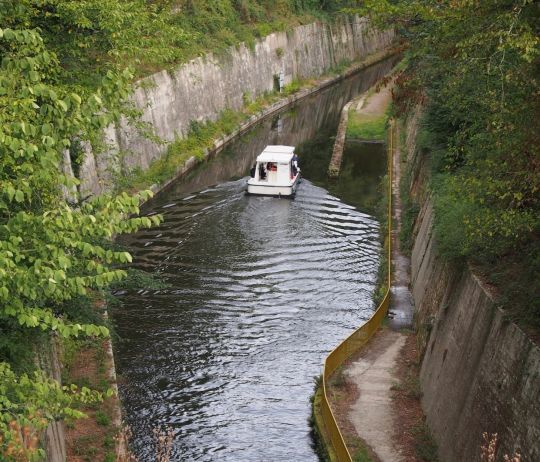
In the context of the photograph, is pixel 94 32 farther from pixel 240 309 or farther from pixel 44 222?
pixel 44 222

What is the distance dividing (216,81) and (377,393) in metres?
31.7

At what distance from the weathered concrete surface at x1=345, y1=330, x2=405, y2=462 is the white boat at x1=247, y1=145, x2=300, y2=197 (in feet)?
43.7

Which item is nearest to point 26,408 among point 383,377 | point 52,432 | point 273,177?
point 52,432

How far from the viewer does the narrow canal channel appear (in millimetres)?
18609

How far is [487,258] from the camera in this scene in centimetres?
1775

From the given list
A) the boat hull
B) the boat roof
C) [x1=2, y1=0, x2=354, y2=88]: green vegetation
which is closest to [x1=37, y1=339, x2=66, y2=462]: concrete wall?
[x1=2, y1=0, x2=354, y2=88]: green vegetation

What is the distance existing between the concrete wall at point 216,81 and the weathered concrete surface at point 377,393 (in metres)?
8.31

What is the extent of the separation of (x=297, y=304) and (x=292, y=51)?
40306 millimetres

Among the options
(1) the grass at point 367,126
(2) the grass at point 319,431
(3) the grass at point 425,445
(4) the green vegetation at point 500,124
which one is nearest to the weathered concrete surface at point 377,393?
(3) the grass at point 425,445

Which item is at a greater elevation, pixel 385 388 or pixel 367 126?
pixel 367 126

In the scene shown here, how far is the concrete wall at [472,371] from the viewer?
494 inches

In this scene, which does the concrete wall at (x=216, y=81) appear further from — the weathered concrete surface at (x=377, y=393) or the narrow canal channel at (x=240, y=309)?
the weathered concrete surface at (x=377, y=393)

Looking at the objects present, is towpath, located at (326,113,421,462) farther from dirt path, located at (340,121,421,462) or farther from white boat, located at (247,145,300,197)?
white boat, located at (247,145,300,197)

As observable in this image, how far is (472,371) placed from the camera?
15.2 meters
